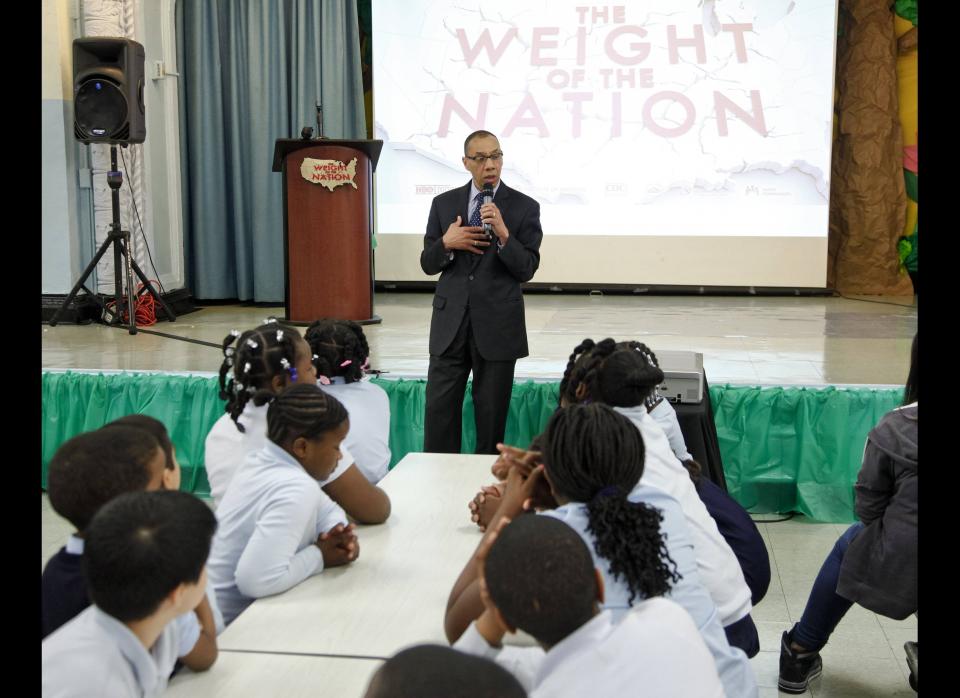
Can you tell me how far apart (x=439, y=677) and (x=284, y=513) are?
3.21 feet

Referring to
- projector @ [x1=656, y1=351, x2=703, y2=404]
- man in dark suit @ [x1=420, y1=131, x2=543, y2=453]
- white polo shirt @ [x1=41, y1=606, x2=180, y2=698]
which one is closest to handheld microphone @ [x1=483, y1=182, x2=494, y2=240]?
man in dark suit @ [x1=420, y1=131, x2=543, y2=453]

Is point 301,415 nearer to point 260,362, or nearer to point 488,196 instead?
point 260,362

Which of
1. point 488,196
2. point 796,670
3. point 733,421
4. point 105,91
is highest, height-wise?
point 105,91

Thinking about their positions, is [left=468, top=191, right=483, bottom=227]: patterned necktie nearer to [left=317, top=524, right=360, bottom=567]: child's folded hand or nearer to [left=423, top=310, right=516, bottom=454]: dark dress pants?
[left=423, top=310, right=516, bottom=454]: dark dress pants

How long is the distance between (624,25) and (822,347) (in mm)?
3076

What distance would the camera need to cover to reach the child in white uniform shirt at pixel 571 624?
1.01m

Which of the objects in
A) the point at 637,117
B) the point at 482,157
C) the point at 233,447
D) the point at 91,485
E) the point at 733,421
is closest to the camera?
the point at 91,485

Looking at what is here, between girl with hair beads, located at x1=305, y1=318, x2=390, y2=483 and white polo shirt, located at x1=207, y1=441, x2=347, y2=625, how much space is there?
0.90m

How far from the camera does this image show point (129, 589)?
99 centimetres

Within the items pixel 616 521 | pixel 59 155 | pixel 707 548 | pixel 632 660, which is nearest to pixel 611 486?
pixel 616 521

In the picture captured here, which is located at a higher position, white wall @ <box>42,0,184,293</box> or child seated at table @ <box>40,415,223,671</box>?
white wall @ <box>42,0,184,293</box>

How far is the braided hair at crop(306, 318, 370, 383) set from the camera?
2777 millimetres

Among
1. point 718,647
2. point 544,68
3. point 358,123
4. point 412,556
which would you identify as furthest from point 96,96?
point 718,647

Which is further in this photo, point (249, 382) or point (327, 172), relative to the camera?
point (327, 172)
